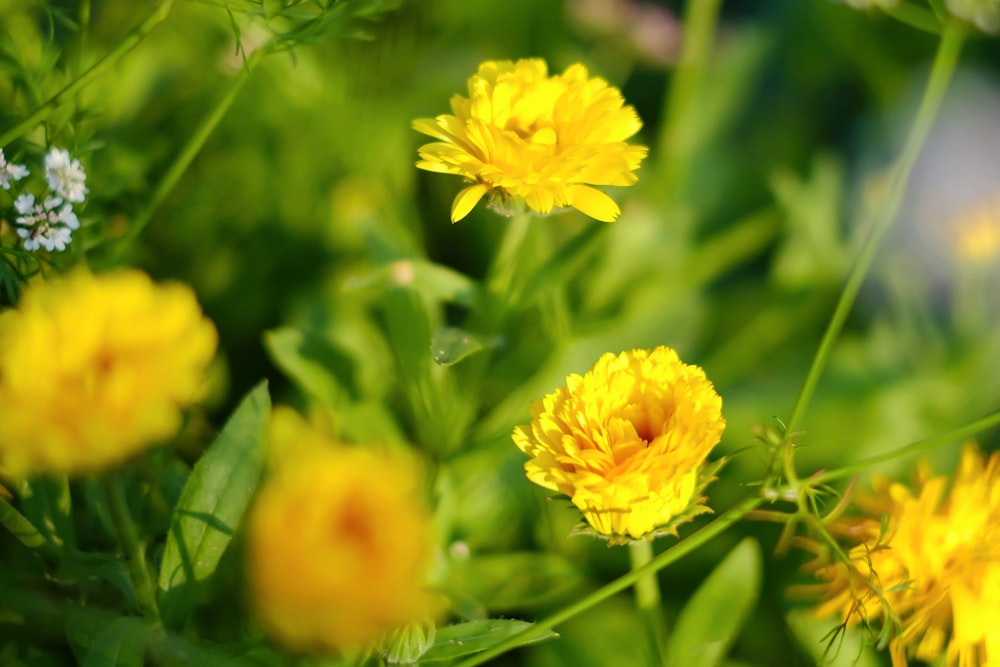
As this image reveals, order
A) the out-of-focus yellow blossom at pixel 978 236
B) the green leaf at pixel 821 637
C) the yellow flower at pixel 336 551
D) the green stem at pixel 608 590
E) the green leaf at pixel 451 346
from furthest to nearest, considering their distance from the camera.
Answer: the out-of-focus yellow blossom at pixel 978 236
the green leaf at pixel 821 637
the green leaf at pixel 451 346
the green stem at pixel 608 590
the yellow flower at pixel 336 551

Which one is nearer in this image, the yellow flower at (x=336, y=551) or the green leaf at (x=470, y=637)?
the yellow flower at (x=336, y=551)

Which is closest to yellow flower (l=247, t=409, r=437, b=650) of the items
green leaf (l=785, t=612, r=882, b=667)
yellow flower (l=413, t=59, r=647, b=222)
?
yellow flower (l=413, t=59, r=647, b=222)

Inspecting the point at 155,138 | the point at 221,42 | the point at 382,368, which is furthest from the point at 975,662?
the point at 221,42

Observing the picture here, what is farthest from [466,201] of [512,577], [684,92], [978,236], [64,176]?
[978,236]

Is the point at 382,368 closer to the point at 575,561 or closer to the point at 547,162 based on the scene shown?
the point at 575,561

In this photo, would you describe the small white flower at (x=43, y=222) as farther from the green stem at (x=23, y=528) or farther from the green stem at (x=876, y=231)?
the green stem at (x=876, y=231)

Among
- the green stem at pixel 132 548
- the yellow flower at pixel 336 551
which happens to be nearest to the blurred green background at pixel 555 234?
the green stem at pixel 132 548

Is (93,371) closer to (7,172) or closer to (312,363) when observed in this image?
(7,172)

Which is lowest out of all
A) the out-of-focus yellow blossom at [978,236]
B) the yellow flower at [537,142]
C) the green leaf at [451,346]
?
the green leaf at [451,346]
